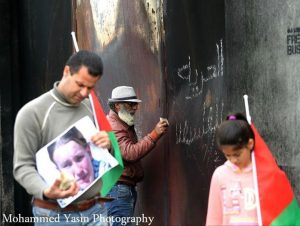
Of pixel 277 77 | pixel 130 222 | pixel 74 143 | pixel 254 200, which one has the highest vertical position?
pixel 277 77

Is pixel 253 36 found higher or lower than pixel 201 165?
higher

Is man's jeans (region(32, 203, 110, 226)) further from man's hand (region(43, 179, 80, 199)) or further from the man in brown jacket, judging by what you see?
the man in brown jacket

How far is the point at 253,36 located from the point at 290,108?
0.73 m

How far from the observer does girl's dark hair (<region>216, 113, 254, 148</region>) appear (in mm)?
3865

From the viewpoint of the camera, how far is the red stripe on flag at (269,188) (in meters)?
3.87

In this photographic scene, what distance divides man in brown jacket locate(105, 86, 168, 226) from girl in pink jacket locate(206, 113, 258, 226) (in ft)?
6.85

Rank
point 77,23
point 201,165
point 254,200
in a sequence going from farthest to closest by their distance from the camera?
point 77,23, point 201,165, point 254,200

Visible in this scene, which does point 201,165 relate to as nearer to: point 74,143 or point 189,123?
point 189,123

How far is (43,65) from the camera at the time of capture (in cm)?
854

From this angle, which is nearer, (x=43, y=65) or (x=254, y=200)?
(x=254, y=200)

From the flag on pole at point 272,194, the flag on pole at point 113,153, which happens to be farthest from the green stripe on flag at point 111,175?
the flag on pole at point 272,194

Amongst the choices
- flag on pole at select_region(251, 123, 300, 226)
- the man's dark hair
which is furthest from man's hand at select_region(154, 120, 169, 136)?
flag on pole at select_region(251, 123, 300, 226)

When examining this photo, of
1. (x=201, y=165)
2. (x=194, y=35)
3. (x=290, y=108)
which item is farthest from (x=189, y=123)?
(x=290, y=108)

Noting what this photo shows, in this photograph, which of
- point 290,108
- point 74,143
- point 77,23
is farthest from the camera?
point 77,23
